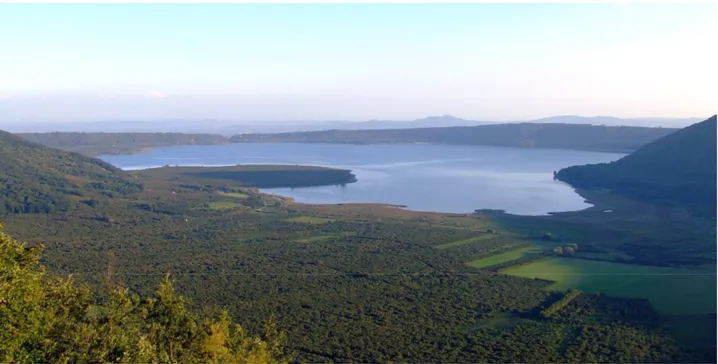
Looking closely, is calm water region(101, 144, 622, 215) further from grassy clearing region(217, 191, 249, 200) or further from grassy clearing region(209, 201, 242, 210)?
grassy clearing region(209, 201, 242, 210)

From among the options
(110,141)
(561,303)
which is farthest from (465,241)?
(110,141)

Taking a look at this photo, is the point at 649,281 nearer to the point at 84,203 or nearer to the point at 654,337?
the point at 654,337

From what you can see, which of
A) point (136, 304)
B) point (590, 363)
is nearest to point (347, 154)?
point (590, 363)

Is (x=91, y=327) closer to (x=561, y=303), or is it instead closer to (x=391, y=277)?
(x=561, y=303)

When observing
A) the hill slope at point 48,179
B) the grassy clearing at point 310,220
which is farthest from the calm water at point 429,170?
the hill slope at point 48,179

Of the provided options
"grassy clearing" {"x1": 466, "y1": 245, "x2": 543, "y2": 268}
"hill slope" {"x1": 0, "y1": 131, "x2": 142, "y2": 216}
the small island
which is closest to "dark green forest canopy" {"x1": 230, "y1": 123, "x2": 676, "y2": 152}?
the small island

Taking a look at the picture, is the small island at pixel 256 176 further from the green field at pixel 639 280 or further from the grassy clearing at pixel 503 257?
the green field at pixel 639 280
